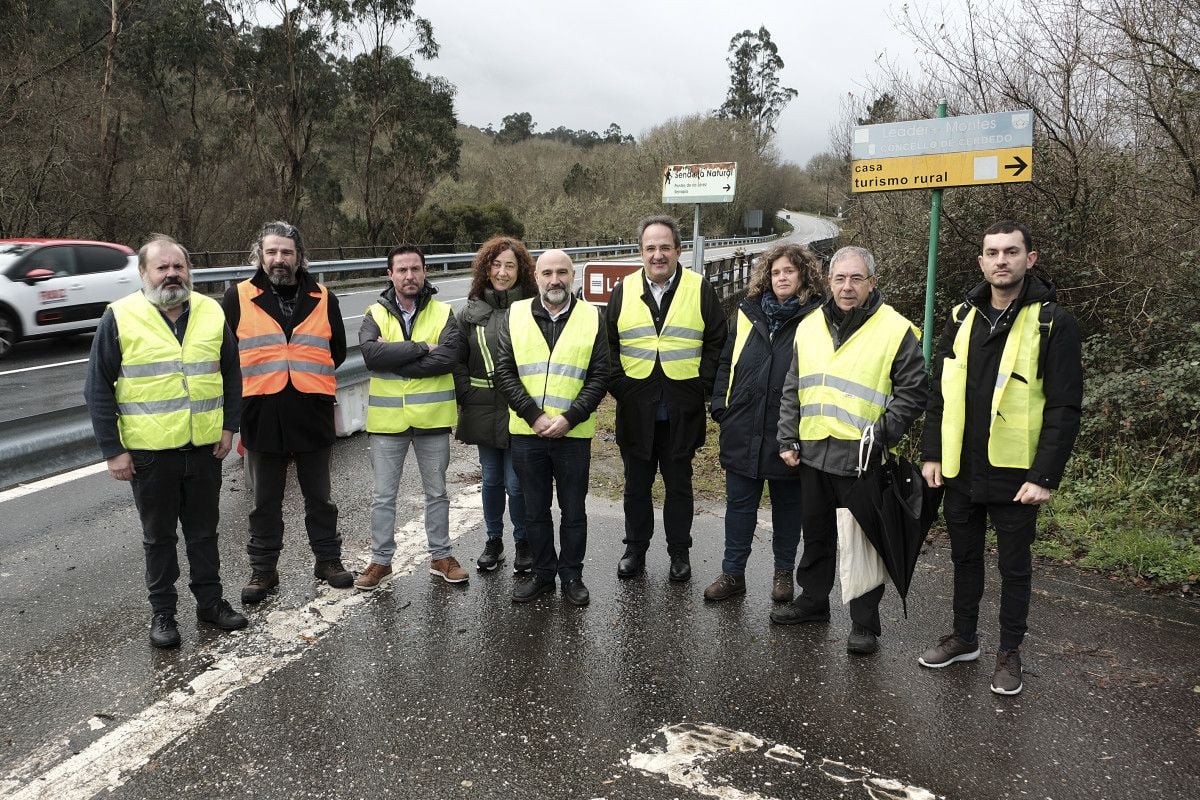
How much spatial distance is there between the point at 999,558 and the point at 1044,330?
3.31 ft

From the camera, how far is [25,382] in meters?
9.73

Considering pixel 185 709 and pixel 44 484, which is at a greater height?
pixel 44 484

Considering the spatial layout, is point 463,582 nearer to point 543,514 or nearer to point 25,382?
point 543,514

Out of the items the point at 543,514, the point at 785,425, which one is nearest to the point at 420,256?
the point at 543,514

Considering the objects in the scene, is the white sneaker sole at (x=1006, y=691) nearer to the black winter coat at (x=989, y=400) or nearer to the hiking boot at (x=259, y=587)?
the black winter coat at (x=989, y=400)

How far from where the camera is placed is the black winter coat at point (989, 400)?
324cm

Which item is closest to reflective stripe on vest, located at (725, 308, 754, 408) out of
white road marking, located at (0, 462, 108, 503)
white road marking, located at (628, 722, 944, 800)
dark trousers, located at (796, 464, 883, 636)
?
dark trousers, located at (796, 464, 883, 636)

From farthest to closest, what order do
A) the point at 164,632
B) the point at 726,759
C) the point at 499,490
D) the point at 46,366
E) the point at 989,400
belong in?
1. the point at 46,366
2. the point at 499,490
3. the point at 164,632
4. the point at 989,400
5. the point at 726,759

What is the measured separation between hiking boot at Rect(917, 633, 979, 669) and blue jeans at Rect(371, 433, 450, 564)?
2.48 meters

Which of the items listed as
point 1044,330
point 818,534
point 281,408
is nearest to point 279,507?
point 281,408

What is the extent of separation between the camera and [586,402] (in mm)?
4121

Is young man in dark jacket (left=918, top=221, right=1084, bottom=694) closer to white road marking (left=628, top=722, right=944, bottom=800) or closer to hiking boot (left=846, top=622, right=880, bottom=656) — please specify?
hiking boot (left=846, top=622, right=880, bottom=656)

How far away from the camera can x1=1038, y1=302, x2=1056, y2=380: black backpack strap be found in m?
3.26

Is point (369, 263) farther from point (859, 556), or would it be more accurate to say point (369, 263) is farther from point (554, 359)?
point (859, 556)
